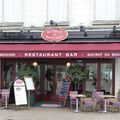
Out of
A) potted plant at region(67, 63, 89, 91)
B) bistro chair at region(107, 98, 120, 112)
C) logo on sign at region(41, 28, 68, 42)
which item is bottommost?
bistro chair at region(107, 98, 120, 112)

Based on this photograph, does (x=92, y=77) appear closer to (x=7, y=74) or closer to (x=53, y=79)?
(x=53, y=79)

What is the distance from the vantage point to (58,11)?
910 inches

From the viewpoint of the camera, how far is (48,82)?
948 inches

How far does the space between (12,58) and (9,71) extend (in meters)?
0.89

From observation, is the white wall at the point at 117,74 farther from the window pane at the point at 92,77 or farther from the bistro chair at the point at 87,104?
the bistro chair at the point at 87,104

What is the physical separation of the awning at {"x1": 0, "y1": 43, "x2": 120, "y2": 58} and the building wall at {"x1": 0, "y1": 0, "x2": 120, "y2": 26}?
5.51 ft

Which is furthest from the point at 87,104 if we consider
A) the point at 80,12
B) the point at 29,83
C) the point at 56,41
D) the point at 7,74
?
the point at 7,74

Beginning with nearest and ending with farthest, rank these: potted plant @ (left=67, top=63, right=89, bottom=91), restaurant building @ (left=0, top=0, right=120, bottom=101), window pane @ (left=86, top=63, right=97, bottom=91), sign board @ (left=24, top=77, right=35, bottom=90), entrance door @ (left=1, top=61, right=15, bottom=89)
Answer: sign board @ (left=24, top=77, right=35, bottom=90) → restaurant building @ (left=0, top=0, right=120, bottom=101) → potted plant @ (left=67, top=63, right=89, bottom=91) → window pane @ (left=86, top=63, right=97, bottom=91) → entrance door @ (left=1, top=61, right=15, bottom=89)

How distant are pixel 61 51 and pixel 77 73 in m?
1.44

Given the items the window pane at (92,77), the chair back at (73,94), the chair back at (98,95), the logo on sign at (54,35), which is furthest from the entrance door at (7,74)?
the chair back at (98,95)

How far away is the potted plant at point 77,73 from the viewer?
859 inches

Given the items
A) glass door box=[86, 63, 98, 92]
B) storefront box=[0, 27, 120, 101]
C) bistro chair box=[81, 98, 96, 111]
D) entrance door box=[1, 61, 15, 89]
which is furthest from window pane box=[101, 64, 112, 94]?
entrance door box=[1, 61, 15, 89]

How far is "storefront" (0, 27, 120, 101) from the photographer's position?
21172 mm

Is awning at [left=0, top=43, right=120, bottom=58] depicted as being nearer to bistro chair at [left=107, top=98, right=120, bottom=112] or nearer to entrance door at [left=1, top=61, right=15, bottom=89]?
entrance door at [left=1, top=61, right=15, bottom=89]
